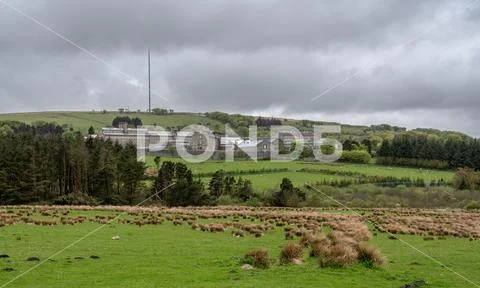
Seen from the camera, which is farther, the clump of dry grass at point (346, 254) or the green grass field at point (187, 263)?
the clump of dry grass at point (346, 254)

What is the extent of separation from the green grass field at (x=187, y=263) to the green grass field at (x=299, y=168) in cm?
8524

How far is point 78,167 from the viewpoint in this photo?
3681 inches

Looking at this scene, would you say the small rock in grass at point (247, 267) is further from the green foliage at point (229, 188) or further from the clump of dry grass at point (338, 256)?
the green foliage at point (229, 188)

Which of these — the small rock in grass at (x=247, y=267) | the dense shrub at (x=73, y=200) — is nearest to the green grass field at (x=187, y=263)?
the small rock in grass at (x=247, y=267)

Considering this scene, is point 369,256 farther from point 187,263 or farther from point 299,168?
point 299,168

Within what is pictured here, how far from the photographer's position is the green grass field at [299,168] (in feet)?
405

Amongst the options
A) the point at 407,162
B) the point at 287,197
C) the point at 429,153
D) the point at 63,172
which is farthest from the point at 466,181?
the point at 63,172

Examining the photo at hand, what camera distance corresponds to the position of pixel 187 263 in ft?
69.9

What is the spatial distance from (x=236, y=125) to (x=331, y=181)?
62662 millimetres

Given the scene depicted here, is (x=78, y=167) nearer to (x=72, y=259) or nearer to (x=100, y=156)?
(x=100, y=156)

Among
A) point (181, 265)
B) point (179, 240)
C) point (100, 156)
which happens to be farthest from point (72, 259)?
point (100, 156)

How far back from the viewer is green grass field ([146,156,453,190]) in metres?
124

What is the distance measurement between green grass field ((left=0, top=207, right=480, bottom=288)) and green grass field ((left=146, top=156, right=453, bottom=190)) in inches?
3356

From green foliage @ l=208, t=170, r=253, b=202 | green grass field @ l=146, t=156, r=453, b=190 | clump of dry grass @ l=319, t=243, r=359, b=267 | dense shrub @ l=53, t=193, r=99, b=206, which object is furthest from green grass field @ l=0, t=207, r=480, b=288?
green grass field @ l=146, t=156, r=453, b=190
